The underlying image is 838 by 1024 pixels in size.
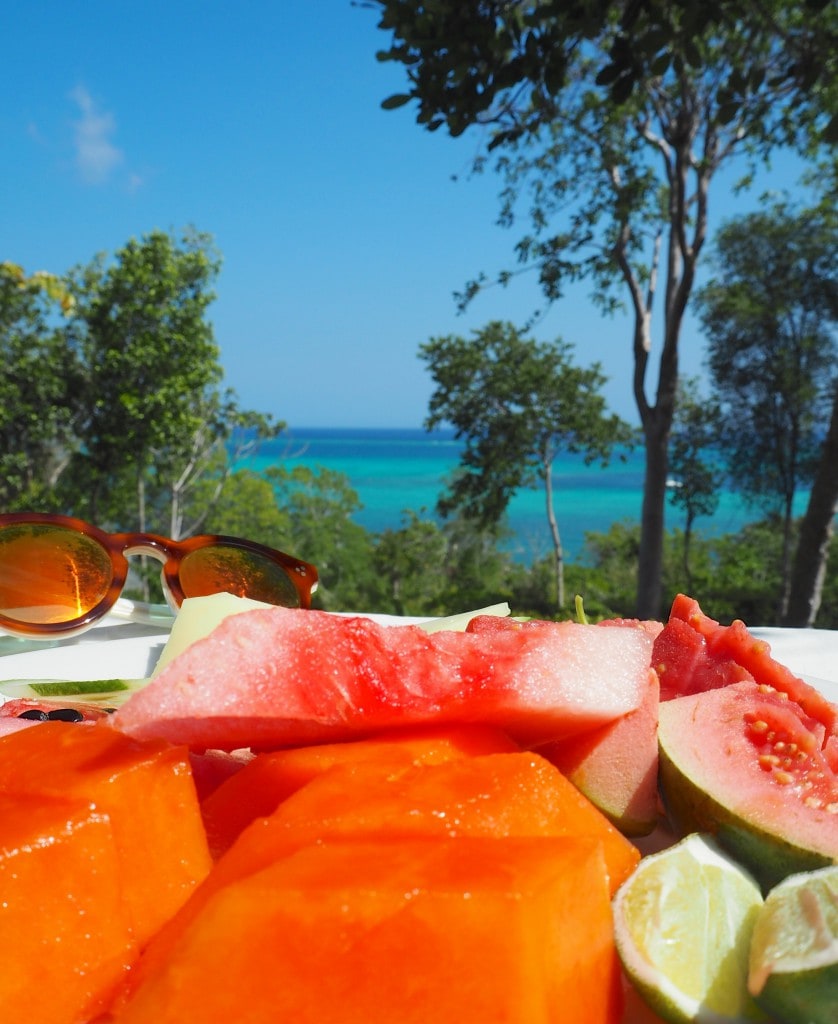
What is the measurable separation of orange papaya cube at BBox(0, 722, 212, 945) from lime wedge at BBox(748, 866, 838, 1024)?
0.64m

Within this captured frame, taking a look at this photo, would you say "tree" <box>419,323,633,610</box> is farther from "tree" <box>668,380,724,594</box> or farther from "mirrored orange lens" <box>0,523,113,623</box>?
"mirrored orange lens" <box>0,523,113,623</box>

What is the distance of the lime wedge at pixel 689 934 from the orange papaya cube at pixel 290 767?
0.28m

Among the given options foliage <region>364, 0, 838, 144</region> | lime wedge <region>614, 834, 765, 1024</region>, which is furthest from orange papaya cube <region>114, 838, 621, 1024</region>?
foliage <region>364, 0, 838, 144</region>

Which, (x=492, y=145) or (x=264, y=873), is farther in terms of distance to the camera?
(x=492, y=145)

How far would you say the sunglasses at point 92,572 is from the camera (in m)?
2.85

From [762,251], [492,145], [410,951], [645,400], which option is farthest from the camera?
[762,251]

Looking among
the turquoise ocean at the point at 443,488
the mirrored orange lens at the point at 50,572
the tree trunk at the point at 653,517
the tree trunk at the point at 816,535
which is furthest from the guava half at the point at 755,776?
the turquoise ocean at the point at 443,488

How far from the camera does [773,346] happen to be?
15602 mm

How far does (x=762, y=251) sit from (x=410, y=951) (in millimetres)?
16711

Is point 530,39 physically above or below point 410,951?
above

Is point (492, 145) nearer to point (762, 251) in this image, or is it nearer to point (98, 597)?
point (98, 597)

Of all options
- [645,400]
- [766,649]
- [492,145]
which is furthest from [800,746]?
[645,400]

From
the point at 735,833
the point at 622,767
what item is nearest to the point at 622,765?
the point at 622,767

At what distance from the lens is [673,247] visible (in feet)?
36.6
